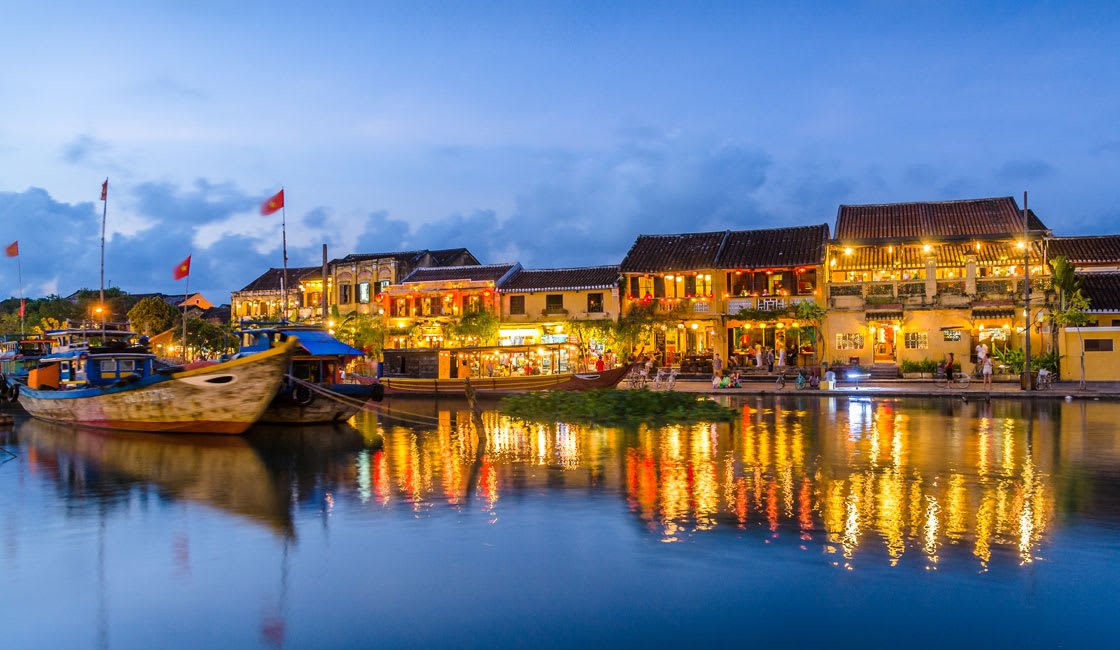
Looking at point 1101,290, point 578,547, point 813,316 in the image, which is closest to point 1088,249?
point 1101,290

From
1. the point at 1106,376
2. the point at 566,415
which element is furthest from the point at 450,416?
the point at 1106,376

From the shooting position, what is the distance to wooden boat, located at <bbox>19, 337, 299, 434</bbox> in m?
20.7

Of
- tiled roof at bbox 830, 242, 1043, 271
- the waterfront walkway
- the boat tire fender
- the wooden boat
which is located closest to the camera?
the wooden boat

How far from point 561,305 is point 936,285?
21181 millimetres

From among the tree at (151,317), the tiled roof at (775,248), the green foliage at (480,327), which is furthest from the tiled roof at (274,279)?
the tiled roof at (775,248)

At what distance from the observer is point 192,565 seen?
30.6ft

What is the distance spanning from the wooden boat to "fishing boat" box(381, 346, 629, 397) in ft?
43.0

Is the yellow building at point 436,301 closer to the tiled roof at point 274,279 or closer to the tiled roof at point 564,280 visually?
the tiled roof at point 564,280

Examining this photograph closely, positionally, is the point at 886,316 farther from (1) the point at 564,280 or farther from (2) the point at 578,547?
(2) the point at 578,547

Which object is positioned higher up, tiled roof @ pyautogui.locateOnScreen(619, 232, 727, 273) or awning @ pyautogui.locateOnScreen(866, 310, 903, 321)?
tiled roof @ pyautogui.locateOnScreen(619, 232, 727, 273)

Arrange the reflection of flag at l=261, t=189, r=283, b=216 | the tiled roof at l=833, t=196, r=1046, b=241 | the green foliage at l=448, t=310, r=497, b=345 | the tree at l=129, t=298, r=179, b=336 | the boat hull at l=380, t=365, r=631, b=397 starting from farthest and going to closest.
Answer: the tree at l=129, t=298, r=179, b=336 → the green foliage at l=448, t=310, r=497, b=345 → the tiled roof at l=833, t=196, r=1046, b=241 → the boat hull at l=380, t=365, r=631, b=397 → the reflection of flag at l=261, t=189, r=283, b=216

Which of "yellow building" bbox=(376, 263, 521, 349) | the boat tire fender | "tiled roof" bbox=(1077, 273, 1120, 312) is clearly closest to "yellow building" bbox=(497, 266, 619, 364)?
"yellow building" bbox=(376, 263, 521, 349)

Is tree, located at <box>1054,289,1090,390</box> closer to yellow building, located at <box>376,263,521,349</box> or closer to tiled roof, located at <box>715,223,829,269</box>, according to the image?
tiled roof, located at <box>715,223,829,269</box>

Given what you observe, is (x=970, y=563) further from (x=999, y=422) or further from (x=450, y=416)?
(x=450, y=416)
